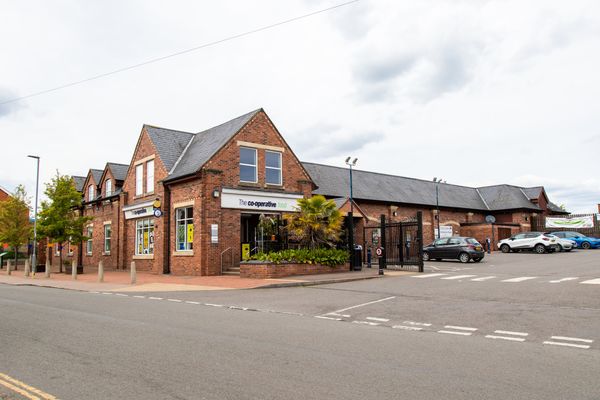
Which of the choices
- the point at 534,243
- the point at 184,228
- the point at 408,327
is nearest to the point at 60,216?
the point at 184,228

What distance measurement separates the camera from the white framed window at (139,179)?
92.9 feet

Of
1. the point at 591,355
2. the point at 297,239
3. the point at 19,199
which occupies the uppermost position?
the point at 19,199

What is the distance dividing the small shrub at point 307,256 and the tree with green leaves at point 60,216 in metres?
15.4

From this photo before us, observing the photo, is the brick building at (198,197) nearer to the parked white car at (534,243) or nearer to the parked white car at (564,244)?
the parked white car at (534,243)

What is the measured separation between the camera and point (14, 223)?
35.2 m

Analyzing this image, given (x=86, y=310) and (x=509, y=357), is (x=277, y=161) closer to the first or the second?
(x=86, y=310)

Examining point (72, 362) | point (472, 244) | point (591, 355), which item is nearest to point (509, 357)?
point (591, 355)

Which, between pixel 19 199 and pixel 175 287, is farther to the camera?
pixel 19 199

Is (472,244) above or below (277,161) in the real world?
below

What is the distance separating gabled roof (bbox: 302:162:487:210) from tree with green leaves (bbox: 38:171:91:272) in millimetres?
15875

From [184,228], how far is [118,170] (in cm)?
1218

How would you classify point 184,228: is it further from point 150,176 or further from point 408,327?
point 408,327

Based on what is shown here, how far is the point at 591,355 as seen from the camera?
703cm

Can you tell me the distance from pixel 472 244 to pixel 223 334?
23245 millimetres
